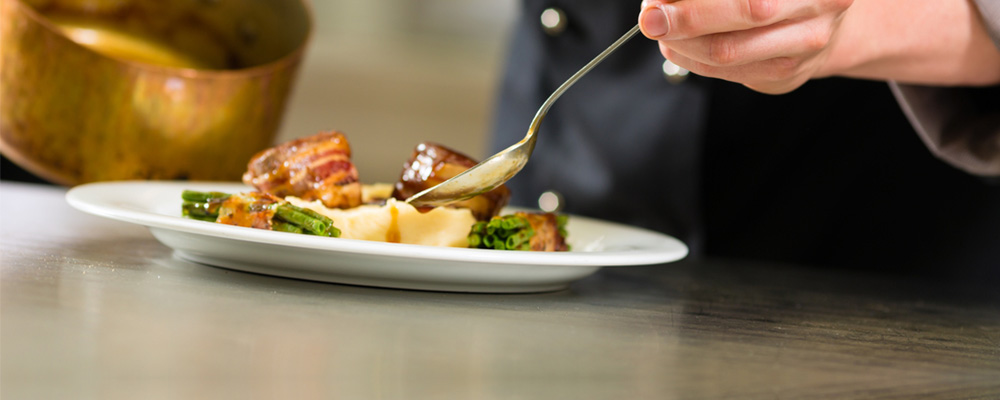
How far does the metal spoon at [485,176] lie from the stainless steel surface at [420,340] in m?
0.13

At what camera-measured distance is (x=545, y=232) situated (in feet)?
2.70

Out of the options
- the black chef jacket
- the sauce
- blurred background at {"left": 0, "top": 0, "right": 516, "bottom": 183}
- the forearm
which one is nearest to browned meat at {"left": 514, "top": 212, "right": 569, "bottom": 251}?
the forearm

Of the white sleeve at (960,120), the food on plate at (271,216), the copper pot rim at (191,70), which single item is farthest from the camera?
the white sleeve at (960,120)

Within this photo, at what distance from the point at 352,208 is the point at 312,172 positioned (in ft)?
0.20

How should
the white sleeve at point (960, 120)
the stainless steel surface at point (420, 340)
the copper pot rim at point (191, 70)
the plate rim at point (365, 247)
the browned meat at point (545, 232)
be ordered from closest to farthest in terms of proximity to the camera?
the stainless steel surface at point (420, 340)
the plate rim at point (365, 247)
the browned meat at point (545, 232)
the copper pot rim at point (191, 70)
the white sleeve at point (960, 120)

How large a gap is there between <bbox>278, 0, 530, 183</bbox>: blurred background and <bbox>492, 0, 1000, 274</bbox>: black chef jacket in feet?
6.53

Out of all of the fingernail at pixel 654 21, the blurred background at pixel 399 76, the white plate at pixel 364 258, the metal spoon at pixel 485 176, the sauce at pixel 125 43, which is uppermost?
the blurred background at pixel 399 76

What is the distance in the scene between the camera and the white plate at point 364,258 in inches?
23.5

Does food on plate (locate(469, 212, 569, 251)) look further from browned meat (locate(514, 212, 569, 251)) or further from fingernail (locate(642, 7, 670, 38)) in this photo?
fingernail (locate(642, 7, 670, 38))

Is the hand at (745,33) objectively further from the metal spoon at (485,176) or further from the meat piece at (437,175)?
the meat piece at (437,175)

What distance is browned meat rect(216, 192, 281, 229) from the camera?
2.34 ft

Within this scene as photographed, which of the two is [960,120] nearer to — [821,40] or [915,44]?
[915,44]

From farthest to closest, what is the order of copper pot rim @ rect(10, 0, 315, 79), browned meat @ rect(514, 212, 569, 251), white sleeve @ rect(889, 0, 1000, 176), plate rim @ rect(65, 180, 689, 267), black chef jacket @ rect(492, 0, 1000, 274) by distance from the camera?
black chef jacket @ rect(492, 0, 1000, 274) → white sleeve @ rect(889, 0, 1000, 176) → copper pot rim @ rect(10, 0, 315, 79) → browned meat @ rect(514, 212, 569, 251) → plate rim @ rect(65, 180, 689, 267)

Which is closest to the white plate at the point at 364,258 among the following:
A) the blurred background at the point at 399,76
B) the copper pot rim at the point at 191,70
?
the copper pot rim at the point at 191,70
